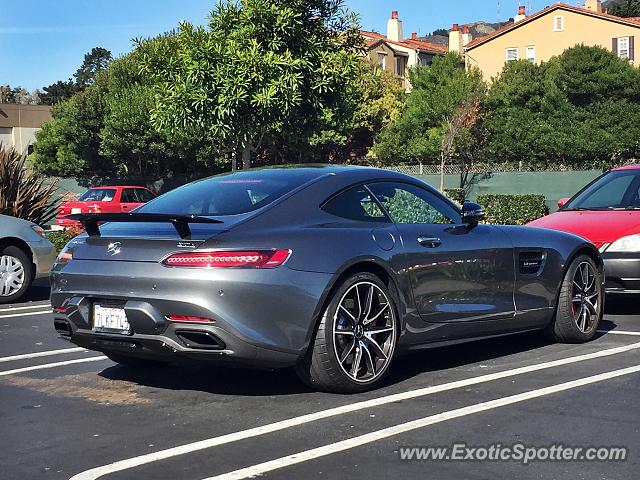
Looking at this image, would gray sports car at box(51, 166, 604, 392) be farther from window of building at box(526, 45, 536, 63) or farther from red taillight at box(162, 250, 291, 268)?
window of building at box(526, 45, 536, 63)

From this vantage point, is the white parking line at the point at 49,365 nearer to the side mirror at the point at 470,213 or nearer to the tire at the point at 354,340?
the tire at the point at 354,340

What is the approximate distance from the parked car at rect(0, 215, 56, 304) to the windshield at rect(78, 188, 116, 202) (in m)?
17.9

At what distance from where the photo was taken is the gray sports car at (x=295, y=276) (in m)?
5.14

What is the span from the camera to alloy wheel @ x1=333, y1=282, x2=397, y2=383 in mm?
5527

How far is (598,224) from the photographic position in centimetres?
885

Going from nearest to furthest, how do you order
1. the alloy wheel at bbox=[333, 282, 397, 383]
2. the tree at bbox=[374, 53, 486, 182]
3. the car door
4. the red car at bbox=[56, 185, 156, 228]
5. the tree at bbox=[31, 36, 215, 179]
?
the alloy wheel at bbox=[333, 282, 397, 383]
the car door
the red car at bbox=[56, 185, 156, 228]
the tree at bbox=[31, 36, 215, 179]
the tree at bbox=[374, 53, 486, 182]

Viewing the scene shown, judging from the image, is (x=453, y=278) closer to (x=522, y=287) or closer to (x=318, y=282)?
(x=522, y=287)

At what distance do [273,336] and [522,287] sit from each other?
7.80 feet

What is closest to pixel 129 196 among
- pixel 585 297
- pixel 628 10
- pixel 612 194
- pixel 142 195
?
pixel 142 195

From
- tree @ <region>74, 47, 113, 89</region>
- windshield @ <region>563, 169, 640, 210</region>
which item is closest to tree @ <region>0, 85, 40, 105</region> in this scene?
tree @ <region>74, 47, 113, 89</region>

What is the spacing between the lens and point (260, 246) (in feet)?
17.1

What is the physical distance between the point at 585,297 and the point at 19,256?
642 centimetres

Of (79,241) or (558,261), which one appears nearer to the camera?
(79,241)

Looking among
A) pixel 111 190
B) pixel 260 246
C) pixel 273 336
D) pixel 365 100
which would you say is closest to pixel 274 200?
pixel 260 246
